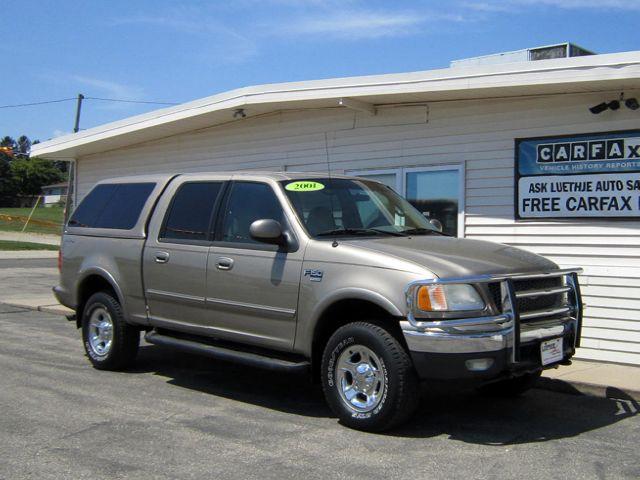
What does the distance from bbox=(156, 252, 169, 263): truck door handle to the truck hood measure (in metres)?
1.92

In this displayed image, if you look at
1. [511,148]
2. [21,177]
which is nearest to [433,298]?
[511,148]

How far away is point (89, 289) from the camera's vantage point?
8.07m

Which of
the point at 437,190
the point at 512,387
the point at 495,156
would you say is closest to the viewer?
the point at 512,387

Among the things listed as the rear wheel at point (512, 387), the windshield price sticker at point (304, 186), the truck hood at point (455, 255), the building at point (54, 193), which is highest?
the building at point (54, 193)

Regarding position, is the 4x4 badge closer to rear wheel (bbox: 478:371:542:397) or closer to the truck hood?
the truck hood

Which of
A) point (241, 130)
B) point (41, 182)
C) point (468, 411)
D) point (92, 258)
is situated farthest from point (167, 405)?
point (41, 182)

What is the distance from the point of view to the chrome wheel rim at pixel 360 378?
A: 5531 millimetres

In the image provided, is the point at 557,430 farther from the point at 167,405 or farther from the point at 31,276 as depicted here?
the point at 31,276

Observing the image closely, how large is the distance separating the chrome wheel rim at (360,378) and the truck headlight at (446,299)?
582 mm

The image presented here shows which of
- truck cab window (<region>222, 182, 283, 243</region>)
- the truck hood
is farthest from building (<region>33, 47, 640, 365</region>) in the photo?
truck cab window (<region>222, 182, 283, 243</region>)

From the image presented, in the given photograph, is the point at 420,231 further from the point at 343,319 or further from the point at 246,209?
the point at 246,209

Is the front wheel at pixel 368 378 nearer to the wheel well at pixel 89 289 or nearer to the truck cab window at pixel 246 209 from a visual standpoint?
the truck cab window at pixel 246 209

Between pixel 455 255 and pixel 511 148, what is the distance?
3910mm

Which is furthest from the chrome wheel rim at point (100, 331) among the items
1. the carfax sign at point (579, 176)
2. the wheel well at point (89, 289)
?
the carfax sign at point (579, 176)
